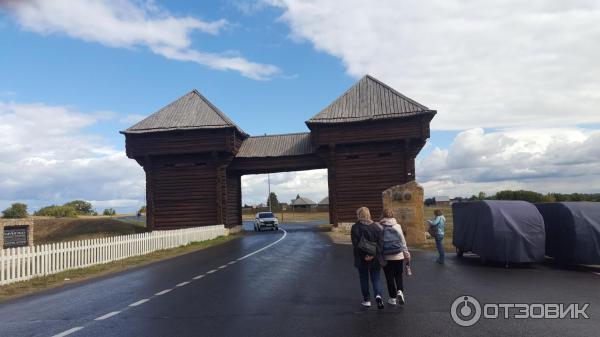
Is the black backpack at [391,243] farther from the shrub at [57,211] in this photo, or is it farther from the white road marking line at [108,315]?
the shrub at [57,211]

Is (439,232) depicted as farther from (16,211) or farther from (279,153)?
(16,211)

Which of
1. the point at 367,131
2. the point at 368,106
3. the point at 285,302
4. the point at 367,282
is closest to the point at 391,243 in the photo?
the point at 367,282

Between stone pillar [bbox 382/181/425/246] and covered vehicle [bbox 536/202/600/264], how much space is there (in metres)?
8.14

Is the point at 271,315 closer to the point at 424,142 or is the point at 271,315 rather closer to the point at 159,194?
the point at 424,142

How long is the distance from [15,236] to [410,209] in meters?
18.0

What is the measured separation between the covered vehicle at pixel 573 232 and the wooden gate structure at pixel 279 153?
19.0 metres

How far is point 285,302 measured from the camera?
28.9ft

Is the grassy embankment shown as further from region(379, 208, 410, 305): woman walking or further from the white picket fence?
region(379, 208, 410, 305): woman walking

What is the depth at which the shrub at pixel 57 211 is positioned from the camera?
212ft

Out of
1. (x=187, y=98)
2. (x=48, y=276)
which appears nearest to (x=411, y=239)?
(x=48, y=276)

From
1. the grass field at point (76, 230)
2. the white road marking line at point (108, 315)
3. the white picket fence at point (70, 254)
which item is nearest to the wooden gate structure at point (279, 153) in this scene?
the grass field at point (76, 230)

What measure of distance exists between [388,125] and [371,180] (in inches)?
158

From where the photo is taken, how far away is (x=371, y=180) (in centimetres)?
3453

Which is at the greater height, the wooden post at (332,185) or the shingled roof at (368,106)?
the shingled roof at (368,106)
